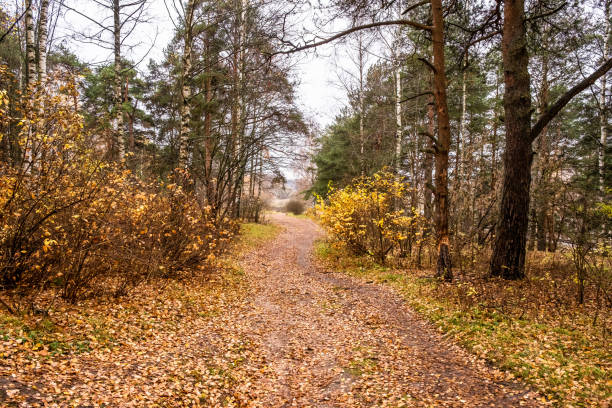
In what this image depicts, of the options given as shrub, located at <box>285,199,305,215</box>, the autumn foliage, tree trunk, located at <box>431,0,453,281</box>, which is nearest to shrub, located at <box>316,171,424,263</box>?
tree trunk, located at <box>431,0,453,281</box>

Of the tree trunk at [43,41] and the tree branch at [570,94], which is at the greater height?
the tree trunk at [43,41]

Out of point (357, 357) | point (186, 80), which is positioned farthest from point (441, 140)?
point (186, 80)

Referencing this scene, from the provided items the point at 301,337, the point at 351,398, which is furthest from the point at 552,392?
the point at 301,337

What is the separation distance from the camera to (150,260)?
7.22 m

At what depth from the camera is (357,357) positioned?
5.27m

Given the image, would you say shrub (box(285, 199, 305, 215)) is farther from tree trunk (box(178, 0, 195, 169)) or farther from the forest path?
the forest path

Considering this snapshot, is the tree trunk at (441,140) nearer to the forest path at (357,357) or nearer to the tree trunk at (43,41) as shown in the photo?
the forest path at (357,357)

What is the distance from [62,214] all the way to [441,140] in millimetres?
7621

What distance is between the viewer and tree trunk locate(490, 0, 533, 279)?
24.9ft

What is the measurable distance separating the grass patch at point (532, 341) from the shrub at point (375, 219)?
2953 mm

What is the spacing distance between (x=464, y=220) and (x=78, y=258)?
10.4 meters

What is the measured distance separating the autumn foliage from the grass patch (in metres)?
5.93

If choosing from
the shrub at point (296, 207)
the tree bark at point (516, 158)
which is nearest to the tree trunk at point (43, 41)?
the tree bark at point (516, 158)

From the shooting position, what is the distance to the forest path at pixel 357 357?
4168 millimetres
